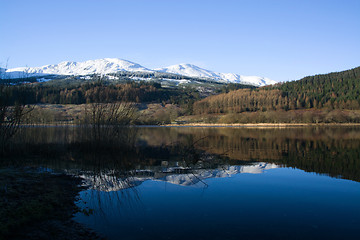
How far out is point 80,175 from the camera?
9.23 meters

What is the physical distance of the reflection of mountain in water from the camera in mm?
8094

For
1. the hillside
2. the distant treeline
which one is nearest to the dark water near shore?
the hillside

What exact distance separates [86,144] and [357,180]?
40.1 ft

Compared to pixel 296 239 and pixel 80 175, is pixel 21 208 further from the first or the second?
pixel 296 239

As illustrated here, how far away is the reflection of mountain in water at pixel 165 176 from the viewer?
8094 millimetres

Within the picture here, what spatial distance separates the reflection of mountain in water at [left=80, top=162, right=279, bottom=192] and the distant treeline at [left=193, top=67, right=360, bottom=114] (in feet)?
315

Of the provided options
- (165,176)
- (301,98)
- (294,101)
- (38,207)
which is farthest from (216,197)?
(301,98)

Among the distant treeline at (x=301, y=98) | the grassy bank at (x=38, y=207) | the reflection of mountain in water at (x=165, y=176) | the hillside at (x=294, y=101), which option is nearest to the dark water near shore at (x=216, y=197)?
the reflection of mountain in water at (x=165, y=176)

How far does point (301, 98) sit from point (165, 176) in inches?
4790

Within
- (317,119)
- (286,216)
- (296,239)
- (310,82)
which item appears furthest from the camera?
(310,82)

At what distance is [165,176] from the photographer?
9539 millimetres

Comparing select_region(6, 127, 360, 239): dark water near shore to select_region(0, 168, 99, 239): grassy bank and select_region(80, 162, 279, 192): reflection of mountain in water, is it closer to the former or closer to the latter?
select_region(80, 162, 279, 192): reflection of mountain in water

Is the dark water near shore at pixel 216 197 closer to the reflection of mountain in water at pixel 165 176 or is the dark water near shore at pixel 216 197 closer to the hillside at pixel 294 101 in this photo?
the reflection of mountain in water at pixel 165 176

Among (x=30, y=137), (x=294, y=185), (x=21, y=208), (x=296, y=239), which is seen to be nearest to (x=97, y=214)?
(x=21, y=208)
